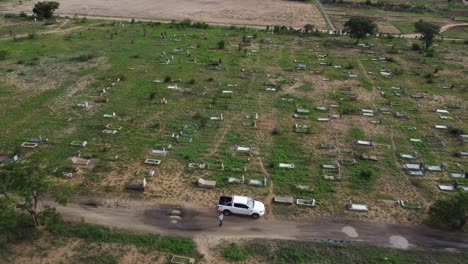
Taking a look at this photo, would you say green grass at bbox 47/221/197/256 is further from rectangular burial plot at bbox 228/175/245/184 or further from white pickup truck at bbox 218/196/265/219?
rectangular burial plot at bbox 228/175/245/184

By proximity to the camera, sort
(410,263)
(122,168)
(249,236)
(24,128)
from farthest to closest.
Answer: (24,128)
(122,168)
(249,236)
(410,263)

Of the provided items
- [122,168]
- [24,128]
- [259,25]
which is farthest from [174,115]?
[259,25]

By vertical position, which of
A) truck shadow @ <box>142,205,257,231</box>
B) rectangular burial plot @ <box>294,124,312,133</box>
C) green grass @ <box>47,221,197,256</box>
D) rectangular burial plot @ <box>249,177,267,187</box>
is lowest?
green grass @ <box>47,221,197,256</box>

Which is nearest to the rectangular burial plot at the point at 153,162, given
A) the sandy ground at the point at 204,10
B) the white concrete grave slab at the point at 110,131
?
the white concrete grave slab at the point at 110,131

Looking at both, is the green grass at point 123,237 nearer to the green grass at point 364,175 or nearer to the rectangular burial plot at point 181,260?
the rectangular burial plot at point 181,260

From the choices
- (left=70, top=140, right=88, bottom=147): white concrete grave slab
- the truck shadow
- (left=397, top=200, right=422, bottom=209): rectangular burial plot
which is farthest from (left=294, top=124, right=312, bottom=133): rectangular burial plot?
(left=70, top=140, right=88, bottom=147): white concrete grave slab

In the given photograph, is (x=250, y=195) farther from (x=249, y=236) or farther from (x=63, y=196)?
(x=63, y=196)
